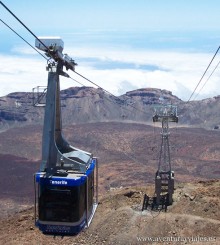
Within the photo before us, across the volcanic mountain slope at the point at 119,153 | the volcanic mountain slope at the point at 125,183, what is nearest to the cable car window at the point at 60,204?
the volcanic mountain slope at the point at 125,183

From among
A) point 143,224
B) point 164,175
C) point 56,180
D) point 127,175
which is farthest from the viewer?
point 127,175

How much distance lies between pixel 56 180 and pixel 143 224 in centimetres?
2121

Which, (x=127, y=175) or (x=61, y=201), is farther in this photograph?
(x=127, y=175)

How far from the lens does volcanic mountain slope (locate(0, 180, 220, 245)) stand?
123 feet

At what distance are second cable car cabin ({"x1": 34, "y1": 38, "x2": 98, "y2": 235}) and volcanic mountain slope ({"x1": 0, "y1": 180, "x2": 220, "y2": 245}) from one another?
16053mm

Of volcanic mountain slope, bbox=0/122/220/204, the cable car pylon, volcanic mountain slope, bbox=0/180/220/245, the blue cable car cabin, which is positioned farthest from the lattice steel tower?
volcanic mountain slope, bbox=0/122/220/204

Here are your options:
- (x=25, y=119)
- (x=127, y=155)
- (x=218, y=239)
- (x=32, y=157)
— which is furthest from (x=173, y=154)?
(x=218, y=239)

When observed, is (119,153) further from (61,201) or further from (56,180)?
(56,180)

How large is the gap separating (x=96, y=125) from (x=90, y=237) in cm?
13886

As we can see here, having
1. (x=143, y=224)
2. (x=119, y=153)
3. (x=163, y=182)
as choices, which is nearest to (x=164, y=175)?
(x=163, y=182)

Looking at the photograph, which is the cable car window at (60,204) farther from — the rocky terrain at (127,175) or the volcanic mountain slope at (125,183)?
the volcanic mountain slope at (125,183)

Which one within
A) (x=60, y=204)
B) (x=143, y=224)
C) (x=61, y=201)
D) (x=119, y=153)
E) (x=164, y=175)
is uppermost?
(x=61, y=201)

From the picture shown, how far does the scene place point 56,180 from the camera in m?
19.3

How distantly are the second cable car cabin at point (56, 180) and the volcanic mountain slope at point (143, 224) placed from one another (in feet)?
52.7
